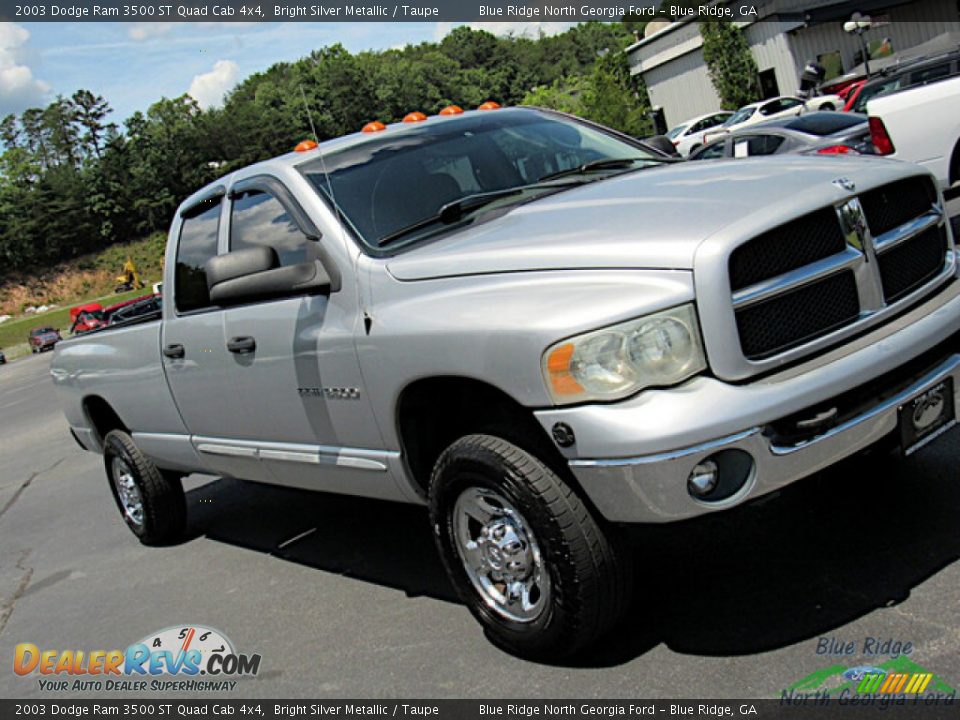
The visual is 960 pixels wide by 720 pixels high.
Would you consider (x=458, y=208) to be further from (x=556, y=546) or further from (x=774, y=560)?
(x=774, y=560)

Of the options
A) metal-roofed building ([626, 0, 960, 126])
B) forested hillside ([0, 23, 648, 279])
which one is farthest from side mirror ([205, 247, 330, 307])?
forested hillside ([0, 23, 648, 279])

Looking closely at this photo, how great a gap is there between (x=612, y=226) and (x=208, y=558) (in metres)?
3.66

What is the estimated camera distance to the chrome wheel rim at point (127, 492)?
6.45 m

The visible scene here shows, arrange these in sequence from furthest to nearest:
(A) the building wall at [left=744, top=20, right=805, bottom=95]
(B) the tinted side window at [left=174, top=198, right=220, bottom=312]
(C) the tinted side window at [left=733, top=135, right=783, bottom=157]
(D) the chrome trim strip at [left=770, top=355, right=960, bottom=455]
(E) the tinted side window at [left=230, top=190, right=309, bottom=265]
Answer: (A) the building wall at [left=744, top=20, right=805, bottom=95]
(C) the tinted side window at [left=733, top=135, right=783, bottom=157]
(B) the tinted side window at [left=174, top=198, right=220, bottom=312]
(E) the tinted side window at [left=230, top=190, right=309, bottom=265]
(D) the chrome trim strip at [left=770, top=355, right=960, bottom=455]

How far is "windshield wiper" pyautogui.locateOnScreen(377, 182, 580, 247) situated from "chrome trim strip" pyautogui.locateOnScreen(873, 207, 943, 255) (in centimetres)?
128

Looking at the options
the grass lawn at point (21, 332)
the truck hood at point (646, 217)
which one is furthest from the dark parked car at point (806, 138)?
the grass lawn at point (21, 332)

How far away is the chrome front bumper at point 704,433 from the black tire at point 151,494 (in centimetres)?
367

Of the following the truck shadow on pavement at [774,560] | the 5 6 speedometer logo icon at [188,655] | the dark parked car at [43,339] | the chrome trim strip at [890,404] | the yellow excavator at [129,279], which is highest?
the chrome trim strip at [890,404]

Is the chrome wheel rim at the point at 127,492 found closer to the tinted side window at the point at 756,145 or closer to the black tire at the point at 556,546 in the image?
the black tire at the point at 556,546

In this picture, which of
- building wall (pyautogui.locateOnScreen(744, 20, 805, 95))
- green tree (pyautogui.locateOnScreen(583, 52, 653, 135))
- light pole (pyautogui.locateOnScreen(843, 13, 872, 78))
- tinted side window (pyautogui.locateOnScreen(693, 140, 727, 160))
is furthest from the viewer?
green tree (pyautogui.locateOnScreen(583, 52, 653, 135))

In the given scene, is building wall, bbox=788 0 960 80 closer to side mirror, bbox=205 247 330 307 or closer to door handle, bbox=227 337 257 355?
door handle, bbox=227 337 257 355

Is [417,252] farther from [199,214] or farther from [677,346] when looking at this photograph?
[199,214]

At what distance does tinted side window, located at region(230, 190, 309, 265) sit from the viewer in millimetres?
4496

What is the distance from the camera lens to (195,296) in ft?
17.3
